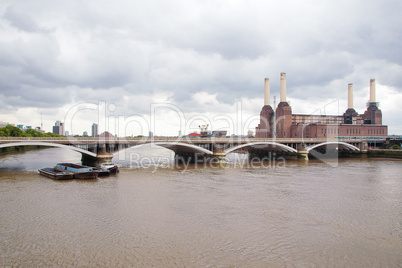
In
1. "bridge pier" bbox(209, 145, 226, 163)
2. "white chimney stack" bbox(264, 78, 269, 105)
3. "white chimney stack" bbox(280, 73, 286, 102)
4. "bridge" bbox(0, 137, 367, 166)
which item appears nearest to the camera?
"bridge" bbox(0, 137, 367, 166)

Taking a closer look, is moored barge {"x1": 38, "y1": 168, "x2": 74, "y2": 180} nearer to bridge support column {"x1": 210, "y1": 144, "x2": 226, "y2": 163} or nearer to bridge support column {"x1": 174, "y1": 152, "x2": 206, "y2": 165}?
bridge support column {"x1": 174, "y1": 152, "x2": 206, "y2": 165}

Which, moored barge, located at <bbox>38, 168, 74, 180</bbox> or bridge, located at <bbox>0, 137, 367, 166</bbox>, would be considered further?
bridge, located at <bbox>0, 137, 367, 166</bbox>

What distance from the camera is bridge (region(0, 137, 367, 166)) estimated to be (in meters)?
41.3

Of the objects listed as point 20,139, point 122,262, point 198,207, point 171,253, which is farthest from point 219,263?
point 20,139

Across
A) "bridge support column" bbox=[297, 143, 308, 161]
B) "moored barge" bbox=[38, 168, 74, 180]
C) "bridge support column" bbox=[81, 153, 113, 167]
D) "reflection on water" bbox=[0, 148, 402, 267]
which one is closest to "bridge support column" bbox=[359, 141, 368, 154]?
"bridge support column" bbox=[297, 143, 308, 161]

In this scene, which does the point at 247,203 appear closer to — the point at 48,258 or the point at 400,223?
the point at 400,223

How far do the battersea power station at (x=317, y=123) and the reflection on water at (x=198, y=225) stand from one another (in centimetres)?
5205

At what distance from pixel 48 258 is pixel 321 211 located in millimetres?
16932

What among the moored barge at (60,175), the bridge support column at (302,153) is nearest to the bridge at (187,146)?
the bridge support column at (302,153)

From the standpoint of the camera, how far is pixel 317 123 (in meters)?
82.6

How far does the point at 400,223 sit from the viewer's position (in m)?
18.0

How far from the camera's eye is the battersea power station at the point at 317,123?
264ft

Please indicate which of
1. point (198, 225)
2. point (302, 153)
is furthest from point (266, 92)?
point (198, 225)

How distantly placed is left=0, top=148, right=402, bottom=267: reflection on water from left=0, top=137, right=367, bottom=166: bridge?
12.6 m
